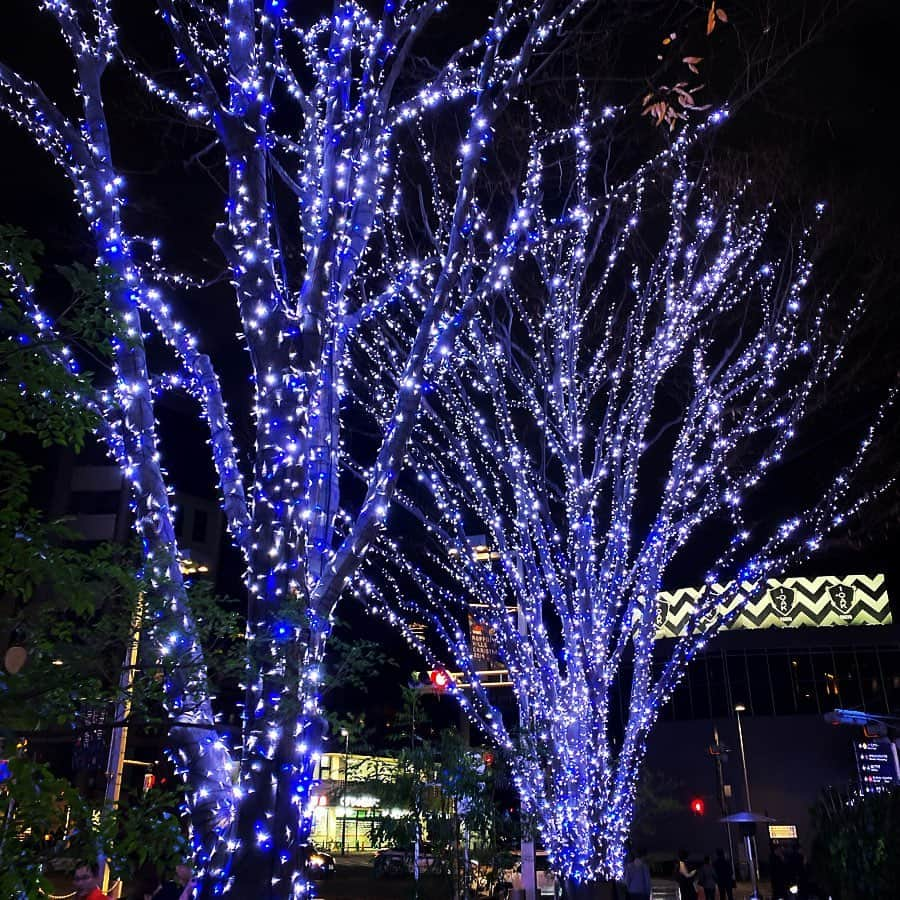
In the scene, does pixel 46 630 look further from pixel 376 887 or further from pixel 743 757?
pixel 743 757

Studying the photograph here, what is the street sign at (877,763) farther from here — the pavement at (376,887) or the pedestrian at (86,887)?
the pedestrian at (86,887)

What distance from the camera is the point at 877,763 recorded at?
46.8 ft

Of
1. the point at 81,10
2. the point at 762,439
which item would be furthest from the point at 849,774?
the point at 81,10

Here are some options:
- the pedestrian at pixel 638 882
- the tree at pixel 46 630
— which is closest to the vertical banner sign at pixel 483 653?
the pedestrian at pixel 638 882

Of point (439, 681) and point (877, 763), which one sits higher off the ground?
point (439, 681)

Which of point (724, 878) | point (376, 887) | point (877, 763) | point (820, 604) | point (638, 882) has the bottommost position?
point (376, 887)

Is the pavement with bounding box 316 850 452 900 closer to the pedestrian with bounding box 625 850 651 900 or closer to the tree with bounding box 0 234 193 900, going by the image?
the pedestrian with bounding box 625 850 651 900

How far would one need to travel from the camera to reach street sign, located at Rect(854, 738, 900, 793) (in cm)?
1302

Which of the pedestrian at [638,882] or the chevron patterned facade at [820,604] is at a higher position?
the chevron patterned facade at [820,604]

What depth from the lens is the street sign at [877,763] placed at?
13016mm

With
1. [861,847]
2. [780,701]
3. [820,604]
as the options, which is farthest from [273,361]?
[820,604]

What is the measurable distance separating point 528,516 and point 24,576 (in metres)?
7.25

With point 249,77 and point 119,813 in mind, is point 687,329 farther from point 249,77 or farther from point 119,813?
point 119,813

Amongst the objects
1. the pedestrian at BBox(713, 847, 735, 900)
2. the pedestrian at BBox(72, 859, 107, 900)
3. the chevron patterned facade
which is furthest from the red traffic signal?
the chevron patterned facade
